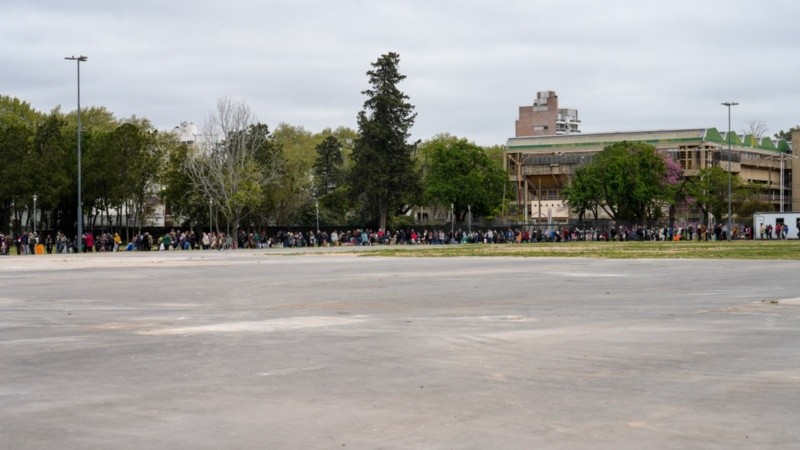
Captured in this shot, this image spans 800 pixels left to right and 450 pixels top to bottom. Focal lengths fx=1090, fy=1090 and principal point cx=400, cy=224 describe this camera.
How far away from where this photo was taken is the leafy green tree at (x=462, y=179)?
408 ft

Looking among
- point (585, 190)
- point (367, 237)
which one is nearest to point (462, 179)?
point (585, 190)

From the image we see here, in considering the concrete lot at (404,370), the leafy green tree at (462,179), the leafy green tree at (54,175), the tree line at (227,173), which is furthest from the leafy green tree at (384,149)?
the concrete lot at (404,370)

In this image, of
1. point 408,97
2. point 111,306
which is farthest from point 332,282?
point 408,97

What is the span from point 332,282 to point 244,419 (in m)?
19.7

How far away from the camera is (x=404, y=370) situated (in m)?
11.4

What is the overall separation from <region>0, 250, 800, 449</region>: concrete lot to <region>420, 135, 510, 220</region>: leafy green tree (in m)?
101

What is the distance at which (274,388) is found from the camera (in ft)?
33.5

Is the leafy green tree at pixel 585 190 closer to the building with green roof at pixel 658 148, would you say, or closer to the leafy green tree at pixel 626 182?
the leafy green tree at pixel 626 182

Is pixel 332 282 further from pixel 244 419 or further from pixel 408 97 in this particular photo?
pixel 408 97

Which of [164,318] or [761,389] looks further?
[164,318]

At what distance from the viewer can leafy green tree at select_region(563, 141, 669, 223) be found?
11650cm

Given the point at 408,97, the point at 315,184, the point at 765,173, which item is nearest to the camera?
the point at 408,97

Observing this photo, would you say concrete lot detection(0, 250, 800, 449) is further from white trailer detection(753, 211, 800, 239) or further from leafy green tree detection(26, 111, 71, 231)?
white trailer detection(753, 211, 800, 239)

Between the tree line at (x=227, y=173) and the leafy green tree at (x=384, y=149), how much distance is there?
111mm
